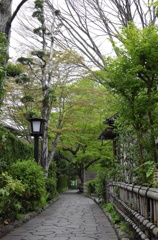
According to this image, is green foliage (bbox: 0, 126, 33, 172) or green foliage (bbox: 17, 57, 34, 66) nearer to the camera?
green foliage (bbox: 0, 126, 33, 172)

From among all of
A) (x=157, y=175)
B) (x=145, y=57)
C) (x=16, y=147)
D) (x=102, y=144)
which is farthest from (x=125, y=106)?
(x=102, y=144)

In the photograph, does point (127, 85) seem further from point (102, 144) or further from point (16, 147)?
point (102, 144)

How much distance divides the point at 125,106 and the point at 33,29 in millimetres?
11180

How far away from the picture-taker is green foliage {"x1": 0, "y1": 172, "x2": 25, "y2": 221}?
6.27 metres

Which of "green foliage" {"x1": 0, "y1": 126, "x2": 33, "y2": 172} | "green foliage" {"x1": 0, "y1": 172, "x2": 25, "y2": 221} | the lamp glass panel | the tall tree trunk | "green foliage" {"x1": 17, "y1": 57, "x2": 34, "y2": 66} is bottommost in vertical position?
"green foliage" {"x1": 0, "y1": 172, "x2": 25, "y2": 221}

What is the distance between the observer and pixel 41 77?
695 inches

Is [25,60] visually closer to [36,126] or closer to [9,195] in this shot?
[36,126]

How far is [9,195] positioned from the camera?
7648mm

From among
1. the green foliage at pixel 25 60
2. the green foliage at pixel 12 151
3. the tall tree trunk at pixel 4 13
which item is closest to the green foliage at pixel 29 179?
the green foliage at pixel 12 151

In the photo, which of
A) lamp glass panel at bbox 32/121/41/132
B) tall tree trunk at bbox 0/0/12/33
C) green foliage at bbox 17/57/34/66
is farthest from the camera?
green foliage at bbox 17/57/34/66

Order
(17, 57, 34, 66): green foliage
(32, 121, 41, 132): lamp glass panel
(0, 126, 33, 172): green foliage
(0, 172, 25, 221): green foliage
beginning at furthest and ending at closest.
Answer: (17, 57, 34, 66): green foliage → (32, 121, 41, 132): lamp glass panel → (0, 126, 33, 172): green foliage → (0, 172, 25, 221): green foliage

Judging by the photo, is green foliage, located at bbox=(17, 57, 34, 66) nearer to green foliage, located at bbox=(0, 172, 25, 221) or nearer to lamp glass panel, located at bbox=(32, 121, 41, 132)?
lamp glass panel, located at bbox=(32, 121, 41, 132)

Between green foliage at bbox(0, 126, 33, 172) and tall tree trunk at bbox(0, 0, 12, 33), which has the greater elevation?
tall tree trunk at bbox(0, 0, 12, 33)

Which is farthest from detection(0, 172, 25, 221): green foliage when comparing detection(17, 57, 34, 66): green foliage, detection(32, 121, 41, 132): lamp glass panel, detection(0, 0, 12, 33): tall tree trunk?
detection(17, 57, 34, 66): green foliage
